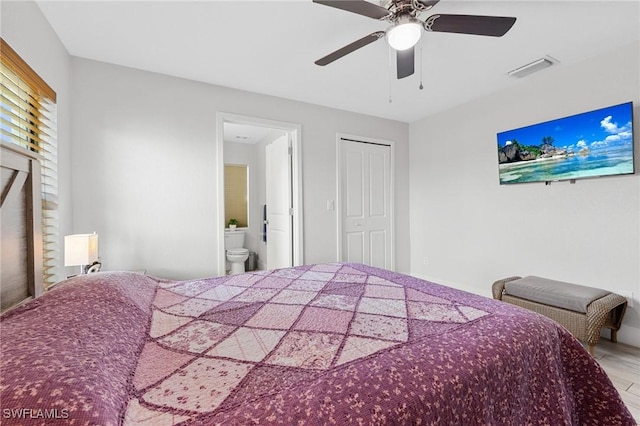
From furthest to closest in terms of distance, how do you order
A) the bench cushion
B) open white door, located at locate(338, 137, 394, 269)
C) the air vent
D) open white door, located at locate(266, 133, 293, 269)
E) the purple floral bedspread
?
open white door, located at locate(338, 137, 394, 269) < open white door, located at locate(266, 133, 293, 269) < the air vent < the bench cushion < the purple floral bedspread

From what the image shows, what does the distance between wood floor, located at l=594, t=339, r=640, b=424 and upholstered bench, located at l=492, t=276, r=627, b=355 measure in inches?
4.4

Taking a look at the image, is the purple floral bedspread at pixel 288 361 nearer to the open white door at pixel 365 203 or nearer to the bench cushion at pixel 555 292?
the bench cushion at pixel 555 292

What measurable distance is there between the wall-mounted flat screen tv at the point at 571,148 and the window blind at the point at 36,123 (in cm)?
394

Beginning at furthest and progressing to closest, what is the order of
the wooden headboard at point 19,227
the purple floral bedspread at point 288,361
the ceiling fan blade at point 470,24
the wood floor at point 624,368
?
the wood floor at point 624,368 → the ceiling fan blade at point 470,24 → the wooden headboard at point 19,227 → the purple floral bedspread at point 288,361

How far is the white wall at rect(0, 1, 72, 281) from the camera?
154 centimetres

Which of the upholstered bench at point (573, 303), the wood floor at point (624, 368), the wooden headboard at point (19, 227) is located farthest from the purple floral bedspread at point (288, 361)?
the upholstered bench at point (573, 303)

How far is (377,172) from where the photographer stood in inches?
163

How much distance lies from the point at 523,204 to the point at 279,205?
2.84 meters

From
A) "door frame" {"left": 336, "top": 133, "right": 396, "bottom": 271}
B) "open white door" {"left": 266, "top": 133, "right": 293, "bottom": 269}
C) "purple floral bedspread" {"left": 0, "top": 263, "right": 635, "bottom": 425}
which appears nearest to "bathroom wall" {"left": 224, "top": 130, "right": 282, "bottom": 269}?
"open white door" {"left": 266, "top": 133, "right": 293, "bottom": 269}

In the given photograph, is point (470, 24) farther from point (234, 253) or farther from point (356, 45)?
point (234, 253)

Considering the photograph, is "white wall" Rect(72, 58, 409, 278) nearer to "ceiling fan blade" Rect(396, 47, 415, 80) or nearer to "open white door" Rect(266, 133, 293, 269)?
"open white door" Rect(266, 133, 293, 269)

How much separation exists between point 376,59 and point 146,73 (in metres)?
2.17

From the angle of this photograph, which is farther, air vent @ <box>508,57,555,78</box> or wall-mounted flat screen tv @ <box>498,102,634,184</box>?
air vent @ <box>508,57,555,78</box>

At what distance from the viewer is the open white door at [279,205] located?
352 cm
